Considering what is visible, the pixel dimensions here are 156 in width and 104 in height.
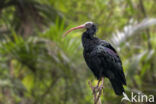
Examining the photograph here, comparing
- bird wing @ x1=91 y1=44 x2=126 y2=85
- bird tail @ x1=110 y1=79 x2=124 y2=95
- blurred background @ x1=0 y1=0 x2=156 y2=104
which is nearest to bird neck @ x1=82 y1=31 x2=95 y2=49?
bird wing @ x1=91 y1=44 x2=126 y2=85

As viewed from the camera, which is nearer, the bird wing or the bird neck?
the bird wing

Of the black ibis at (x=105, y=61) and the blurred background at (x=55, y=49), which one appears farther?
the blurred background at (x=55, y=49)

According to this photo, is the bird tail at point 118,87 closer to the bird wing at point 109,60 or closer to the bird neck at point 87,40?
the bird wing at point 109,60

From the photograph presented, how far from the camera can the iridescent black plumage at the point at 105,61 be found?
143 inches

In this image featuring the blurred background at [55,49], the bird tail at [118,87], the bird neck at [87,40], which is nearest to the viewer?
the bird tail at [118,87]

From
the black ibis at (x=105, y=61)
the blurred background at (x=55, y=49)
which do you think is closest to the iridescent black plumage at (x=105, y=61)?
the black ibis at (x=105, y=61)

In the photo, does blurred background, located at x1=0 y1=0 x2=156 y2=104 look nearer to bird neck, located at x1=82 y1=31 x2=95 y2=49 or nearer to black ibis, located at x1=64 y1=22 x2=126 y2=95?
black ibis, located at x1=64 y1=22 x2=126 y2=95

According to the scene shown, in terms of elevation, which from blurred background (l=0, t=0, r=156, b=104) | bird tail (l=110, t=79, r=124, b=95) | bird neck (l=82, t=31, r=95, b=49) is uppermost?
blurred background (l=0, t=0, r=156, b=104)

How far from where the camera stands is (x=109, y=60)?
12.0 feet

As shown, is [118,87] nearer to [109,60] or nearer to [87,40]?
[109,60]

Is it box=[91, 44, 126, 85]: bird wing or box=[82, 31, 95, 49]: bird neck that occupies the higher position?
box=[82, 31, 95, 49]: bird neck

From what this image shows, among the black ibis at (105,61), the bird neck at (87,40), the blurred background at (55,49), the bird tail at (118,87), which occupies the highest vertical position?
the blurred background at (55,49)

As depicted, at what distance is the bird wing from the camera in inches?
143

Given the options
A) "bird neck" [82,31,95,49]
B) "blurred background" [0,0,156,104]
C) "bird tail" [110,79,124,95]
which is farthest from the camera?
"blurred background" [0,0,156,104]
